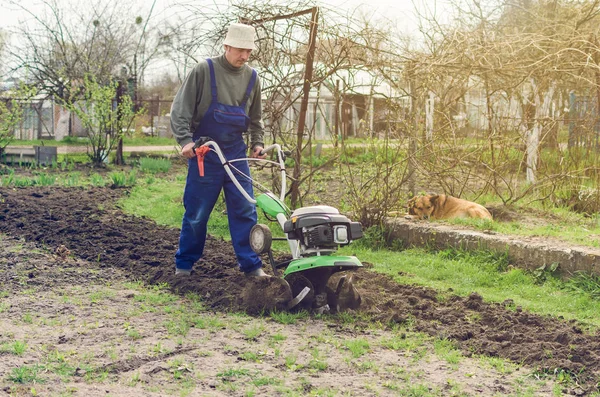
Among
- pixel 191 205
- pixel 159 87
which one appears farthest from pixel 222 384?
pixel 159 87

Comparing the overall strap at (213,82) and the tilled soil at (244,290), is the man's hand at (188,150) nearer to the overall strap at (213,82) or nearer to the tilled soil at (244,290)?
the overall strap at (213,82)

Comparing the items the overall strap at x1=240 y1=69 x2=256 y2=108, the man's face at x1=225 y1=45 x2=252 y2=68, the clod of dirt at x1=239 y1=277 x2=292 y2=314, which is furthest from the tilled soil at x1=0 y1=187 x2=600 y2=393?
the man's face at x1=225 y1=45 x2=252 y2=68

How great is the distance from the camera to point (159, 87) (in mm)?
44562

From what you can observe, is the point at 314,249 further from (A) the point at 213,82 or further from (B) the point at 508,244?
(B) the point at 508,244

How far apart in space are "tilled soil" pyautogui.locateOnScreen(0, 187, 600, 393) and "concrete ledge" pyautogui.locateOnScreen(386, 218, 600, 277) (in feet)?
3.34

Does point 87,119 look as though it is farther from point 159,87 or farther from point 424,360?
point 159,87

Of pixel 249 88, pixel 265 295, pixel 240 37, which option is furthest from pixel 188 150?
pixel 265 295

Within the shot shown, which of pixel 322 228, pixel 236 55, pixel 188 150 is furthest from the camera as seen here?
pixel 236 55

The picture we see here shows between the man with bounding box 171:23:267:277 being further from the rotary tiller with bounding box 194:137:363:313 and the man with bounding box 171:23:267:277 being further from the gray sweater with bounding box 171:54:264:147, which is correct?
the rotary tiller with bounding box 194:137:363:313

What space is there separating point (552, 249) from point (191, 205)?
9.80ft

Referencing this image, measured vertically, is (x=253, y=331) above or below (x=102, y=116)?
below

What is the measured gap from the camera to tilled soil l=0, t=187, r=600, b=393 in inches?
Answer: 193

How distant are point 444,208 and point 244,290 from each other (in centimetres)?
433

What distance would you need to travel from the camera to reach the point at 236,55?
625cm
